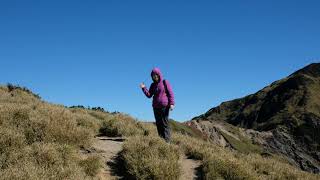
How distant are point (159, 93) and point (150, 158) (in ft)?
12.6

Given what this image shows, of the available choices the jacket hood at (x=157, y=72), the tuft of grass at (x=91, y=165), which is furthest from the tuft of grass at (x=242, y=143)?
the tuft of grass at (x=91, y=165)

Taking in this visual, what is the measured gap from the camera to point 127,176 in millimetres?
11164

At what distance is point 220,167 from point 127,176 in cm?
250

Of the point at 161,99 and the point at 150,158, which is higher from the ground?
the point at 161,99

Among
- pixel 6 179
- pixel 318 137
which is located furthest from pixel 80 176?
pixel 318 137

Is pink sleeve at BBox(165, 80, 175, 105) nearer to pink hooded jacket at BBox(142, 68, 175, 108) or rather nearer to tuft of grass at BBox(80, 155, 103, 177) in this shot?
pink hooded jacket at BBox(142, 68, 175, 108)

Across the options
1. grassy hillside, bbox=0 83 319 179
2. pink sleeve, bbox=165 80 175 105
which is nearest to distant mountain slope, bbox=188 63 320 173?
pink sleeve, bbox=165 80 175 105

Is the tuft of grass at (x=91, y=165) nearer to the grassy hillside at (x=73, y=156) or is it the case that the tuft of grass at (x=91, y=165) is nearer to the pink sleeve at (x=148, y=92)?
the grassy hillside at (x=73, y=156)

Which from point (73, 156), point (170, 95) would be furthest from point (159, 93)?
point (73, 156)

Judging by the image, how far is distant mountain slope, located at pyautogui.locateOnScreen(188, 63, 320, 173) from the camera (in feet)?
360

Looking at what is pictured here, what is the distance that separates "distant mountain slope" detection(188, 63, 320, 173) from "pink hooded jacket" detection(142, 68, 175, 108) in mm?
73075

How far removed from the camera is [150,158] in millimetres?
11344

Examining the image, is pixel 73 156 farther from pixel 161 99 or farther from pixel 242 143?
pixel 242 143

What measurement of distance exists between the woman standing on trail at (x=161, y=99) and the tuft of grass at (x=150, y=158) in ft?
5.03
